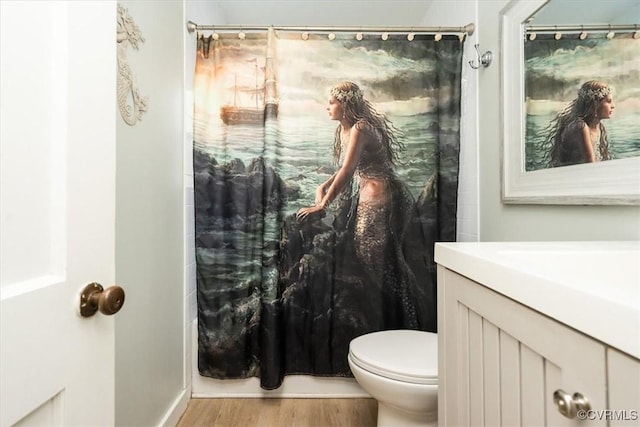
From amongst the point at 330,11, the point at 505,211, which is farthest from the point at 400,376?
the point at 330,11

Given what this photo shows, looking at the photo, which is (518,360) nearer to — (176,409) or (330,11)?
(176,409)

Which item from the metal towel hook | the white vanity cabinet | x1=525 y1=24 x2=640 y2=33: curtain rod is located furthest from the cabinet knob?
the metal towel hook

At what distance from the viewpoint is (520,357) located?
429 mm

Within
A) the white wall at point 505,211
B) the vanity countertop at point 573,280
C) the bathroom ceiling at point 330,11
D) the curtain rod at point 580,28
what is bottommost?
the vanity countertop at point 573,280

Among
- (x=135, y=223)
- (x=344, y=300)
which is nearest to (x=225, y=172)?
(x=135, y=223)

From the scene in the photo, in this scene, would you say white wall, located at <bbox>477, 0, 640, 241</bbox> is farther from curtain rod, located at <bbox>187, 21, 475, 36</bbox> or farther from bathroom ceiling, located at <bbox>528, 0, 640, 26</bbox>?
curtain rod, located at <bbox>187, 21, 475, 36</bbox>

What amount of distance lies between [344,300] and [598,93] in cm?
125

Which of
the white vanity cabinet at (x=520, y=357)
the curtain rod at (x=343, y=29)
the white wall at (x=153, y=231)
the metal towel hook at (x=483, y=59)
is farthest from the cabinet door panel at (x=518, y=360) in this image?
the curtain rod at (x=343, y=29)

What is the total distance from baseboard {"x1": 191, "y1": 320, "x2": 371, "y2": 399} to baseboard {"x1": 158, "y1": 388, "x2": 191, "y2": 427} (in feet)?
0.26

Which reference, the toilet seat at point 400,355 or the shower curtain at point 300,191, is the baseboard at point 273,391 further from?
the toilet seat at point 400,355

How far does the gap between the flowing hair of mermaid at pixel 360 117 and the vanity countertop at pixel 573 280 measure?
911mm

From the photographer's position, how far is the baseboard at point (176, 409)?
131 cm

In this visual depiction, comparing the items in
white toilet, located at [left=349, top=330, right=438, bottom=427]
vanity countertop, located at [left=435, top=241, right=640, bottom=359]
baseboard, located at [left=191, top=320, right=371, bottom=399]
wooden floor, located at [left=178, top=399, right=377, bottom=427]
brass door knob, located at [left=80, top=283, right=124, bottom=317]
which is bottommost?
wooden floor, located at [left=178, top=399, right=377, bottom=427]

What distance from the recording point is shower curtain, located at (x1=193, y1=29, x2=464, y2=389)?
1.52 m
